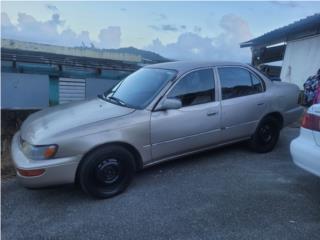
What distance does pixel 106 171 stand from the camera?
332cm

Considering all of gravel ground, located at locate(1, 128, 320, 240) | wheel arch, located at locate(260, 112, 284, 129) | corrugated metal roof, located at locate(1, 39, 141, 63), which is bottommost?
gravel ground, located at locate(1, 128, 320, 240)

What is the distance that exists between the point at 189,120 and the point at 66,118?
5.24 feet

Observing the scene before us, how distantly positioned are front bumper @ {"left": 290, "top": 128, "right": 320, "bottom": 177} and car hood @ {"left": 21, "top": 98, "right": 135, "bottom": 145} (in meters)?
2.03

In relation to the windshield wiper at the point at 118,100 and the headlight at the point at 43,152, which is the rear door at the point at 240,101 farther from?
the headlight at the point at 43,152

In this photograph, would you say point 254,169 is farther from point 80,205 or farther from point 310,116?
point 80,205

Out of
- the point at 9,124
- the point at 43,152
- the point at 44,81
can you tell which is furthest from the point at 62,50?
the point at 43,152

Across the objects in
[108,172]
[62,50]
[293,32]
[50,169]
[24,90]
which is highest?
[293,32]

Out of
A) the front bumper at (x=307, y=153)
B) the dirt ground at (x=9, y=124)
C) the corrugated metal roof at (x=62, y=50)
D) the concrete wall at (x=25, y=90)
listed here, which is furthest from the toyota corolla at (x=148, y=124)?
the corrugated metal roof at (x=62, y=50)

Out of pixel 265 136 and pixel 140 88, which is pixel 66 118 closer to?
pixel 140 88

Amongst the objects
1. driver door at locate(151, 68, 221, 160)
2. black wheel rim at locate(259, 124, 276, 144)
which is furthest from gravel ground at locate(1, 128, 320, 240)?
black wheel rim at locate(259, 124, 276, 144)

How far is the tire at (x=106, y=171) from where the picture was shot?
3189mm

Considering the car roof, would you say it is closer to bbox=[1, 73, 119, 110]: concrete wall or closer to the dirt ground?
bbox=[1, 73, 119, 110]: concrete wall

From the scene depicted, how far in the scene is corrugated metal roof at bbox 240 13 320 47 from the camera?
942 centimetres

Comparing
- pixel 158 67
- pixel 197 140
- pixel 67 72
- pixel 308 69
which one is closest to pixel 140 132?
pixel 197 140
